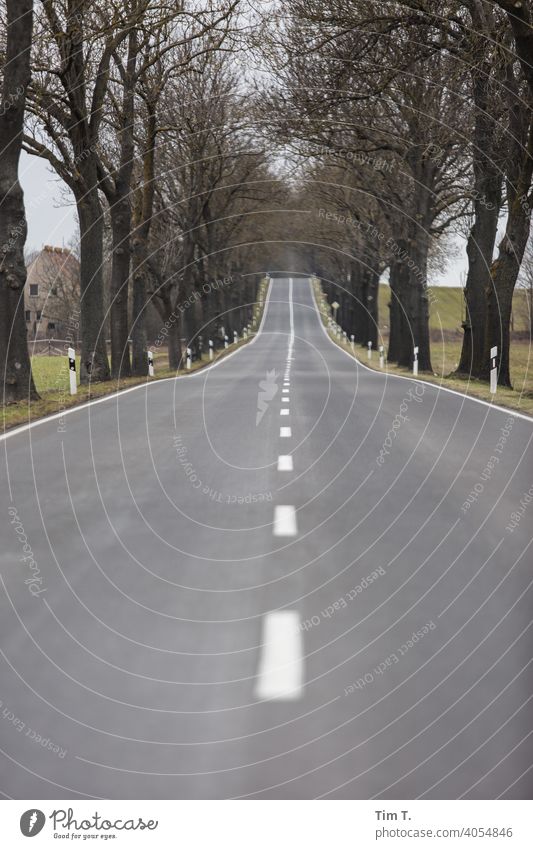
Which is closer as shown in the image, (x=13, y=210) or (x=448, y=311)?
(x=13, y=210)

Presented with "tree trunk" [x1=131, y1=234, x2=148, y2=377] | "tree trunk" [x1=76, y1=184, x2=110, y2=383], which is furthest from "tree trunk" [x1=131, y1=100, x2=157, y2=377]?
"tree trunk" [x1=76, y1=184, x2=110, y2=383]

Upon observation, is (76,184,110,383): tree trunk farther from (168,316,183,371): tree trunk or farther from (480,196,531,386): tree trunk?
(168,316,183,371): tree trunk

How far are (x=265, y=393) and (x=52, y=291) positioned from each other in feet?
201

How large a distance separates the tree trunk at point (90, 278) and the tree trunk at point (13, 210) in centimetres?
705

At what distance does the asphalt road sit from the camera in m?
3.81

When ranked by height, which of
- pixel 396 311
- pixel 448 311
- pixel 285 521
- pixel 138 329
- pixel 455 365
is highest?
pixel 396 311

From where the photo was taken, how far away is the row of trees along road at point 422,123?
19.7 m

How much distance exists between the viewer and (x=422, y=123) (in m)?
29.7

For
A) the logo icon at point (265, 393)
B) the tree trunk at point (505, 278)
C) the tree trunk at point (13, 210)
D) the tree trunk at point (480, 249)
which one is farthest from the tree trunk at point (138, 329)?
the tree trunk at point (13, 210)

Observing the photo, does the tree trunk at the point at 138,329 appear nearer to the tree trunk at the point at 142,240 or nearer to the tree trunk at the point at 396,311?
the tree trunk at the point at 142,240
